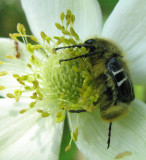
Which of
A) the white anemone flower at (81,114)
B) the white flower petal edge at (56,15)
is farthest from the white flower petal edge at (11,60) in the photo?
the white flower petal edge at (56,15)

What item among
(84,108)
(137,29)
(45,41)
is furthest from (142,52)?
(45,41)

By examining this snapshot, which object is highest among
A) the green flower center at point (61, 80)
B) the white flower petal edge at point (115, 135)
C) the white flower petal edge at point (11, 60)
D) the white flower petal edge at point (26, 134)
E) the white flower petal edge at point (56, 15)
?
the white flower petal edge at point (56, 15)

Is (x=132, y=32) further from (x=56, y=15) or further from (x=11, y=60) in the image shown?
(x=11, y=60)

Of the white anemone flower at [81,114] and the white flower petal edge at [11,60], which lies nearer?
the white anemone flower at [81,114]

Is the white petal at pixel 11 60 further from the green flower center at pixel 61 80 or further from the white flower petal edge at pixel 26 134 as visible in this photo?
the white flower petal edge at pixel 26 134

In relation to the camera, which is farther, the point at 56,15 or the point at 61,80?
the point at 56,15

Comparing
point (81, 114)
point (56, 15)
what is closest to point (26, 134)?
point (81, 114)

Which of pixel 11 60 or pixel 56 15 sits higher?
pixel 56 15
